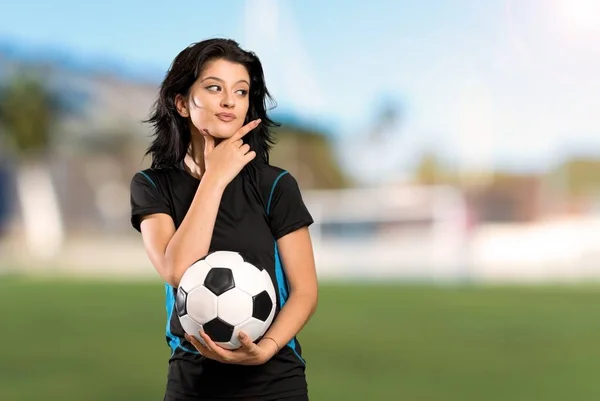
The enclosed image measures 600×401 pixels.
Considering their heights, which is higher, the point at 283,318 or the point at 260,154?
the point at 260,154

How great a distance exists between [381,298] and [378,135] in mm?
37183

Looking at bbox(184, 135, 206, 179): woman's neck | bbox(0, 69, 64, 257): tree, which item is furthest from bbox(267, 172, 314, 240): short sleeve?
bbox(0, 69, 64, 257): tree

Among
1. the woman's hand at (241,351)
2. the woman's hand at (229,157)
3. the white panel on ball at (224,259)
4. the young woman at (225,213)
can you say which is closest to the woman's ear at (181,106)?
the young woman at (225,213)

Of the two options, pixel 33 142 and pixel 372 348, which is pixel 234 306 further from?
pixel 33 142

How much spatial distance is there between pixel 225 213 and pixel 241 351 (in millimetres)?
393

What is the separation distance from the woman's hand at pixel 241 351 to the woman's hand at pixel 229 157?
398 millimetres

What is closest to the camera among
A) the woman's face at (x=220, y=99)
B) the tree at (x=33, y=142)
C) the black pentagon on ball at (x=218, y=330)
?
the black pentagon on ball at (x=218, y=330)

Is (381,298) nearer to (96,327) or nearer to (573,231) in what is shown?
(96,327)

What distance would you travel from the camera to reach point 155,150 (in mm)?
2664

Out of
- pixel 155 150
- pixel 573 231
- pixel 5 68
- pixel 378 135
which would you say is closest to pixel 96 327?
pixel 155 150

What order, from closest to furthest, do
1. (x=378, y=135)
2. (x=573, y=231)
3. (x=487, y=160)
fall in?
(x=573, y=231) < (x=487, y=160) < (x=378, y=135)

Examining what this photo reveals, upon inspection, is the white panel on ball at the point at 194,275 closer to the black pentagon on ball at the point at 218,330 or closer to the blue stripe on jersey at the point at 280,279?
the black pentagon on ball at the point at 218,330

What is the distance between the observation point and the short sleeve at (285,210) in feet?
8.17

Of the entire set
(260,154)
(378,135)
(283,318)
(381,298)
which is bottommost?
(381,298)
